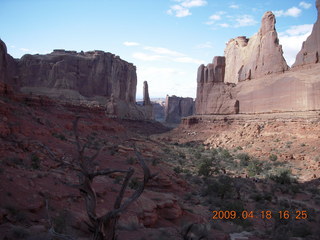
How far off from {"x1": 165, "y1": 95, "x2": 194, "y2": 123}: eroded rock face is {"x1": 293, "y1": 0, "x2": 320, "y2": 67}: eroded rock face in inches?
2781

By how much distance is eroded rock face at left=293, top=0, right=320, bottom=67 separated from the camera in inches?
1229

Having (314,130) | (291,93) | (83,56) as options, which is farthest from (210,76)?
(83,56)

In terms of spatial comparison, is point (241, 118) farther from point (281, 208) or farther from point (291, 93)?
point (281, 208)

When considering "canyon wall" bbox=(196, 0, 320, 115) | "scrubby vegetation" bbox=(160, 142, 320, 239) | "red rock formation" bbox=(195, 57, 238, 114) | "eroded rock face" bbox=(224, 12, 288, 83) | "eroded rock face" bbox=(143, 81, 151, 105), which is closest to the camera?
"scrubby vegetation" bbox=(160, 142, 320, 239)

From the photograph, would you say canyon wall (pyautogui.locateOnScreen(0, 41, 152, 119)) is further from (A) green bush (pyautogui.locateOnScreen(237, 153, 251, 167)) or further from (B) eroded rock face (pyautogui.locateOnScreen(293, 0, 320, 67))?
(B) eroded rock face (pyautogui.locateOnScreen(293, 0, 320, 67))

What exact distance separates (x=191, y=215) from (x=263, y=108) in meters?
31.5

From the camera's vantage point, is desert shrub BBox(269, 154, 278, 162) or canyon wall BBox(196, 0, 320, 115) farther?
canyon wall BBox(196, 0, 320, 115)

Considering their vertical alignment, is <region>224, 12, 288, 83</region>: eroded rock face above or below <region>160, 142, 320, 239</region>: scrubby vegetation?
above

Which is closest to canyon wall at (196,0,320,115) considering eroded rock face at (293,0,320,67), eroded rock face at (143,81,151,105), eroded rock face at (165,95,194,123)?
eroded rock face at (293,0,320,67)

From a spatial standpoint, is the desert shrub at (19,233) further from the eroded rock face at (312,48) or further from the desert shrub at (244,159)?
the eroded rock face at (312,48)

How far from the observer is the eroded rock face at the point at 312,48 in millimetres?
31219
